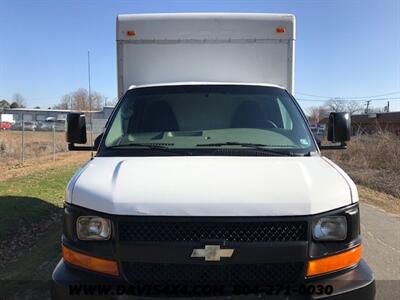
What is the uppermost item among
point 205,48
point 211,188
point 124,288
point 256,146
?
point 205,48

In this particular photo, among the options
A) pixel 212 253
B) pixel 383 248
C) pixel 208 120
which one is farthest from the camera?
pixel 383 248

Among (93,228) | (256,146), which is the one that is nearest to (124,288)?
(93,228)

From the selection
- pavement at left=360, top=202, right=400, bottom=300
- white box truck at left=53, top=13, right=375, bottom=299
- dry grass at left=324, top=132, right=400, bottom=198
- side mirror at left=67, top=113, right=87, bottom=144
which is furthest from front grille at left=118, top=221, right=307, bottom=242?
dry grass at left=324, top=132, right=400, bottom=198

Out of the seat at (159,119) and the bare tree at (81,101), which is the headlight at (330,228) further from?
the bare tree at (81,101)

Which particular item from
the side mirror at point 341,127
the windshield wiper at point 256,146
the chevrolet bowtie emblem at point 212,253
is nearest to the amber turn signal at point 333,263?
the chevrolet bowtie emblem at point 212,253

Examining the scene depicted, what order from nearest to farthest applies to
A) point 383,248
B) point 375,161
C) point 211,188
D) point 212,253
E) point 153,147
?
point 212,253
point 211,188
point 153,147
point 383,248
point 375,161

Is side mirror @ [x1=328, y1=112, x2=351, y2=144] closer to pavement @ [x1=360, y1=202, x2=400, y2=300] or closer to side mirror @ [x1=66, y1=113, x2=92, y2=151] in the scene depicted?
→ pavement @ [x1=360, y1=202, x2=400, y2=300]

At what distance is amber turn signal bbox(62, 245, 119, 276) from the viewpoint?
2.89 meters

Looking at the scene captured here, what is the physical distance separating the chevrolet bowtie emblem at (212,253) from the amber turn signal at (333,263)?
0.50 metres

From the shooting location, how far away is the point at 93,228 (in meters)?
2.96

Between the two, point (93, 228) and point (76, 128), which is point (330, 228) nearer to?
point (93, 228)

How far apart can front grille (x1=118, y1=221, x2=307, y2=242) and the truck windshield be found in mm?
1009

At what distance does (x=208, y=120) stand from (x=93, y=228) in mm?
1883

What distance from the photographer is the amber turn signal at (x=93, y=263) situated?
2.89m
